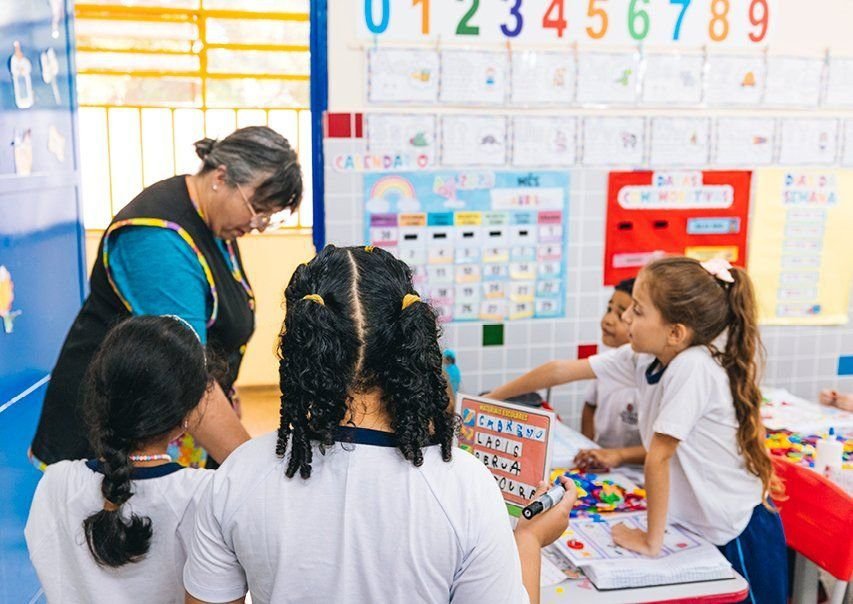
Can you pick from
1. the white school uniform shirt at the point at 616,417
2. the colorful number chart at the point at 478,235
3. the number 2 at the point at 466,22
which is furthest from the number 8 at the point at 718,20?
the white school uniform shirt at the point at 616,417

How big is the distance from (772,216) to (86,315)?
2.52 meters

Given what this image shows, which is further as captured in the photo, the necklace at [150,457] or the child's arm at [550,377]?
the child's arm at [550,377]

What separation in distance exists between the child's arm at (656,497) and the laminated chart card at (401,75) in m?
1.51

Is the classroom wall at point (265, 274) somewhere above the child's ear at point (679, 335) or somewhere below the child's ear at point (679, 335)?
below

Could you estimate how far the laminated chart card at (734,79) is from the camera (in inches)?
115

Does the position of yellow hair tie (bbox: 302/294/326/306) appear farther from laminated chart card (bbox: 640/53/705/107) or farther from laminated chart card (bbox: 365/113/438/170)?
laminated chart card (bbox: 640/53/705/107)

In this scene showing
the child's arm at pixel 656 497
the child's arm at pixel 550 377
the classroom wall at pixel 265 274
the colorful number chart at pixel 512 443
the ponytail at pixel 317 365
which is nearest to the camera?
the ponytail at pixel 317 365

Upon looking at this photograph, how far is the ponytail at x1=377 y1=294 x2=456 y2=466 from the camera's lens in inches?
38.4

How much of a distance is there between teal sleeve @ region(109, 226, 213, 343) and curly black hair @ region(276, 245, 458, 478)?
73 centimetres

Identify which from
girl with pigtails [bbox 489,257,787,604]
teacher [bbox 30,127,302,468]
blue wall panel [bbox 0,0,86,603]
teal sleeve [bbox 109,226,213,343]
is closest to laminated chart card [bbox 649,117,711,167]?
girl with pigtails [bbox 489,257,787,604]

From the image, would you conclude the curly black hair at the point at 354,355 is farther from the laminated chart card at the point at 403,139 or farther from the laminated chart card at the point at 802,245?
the laminated chart card at the point at 802,245

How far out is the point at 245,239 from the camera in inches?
207

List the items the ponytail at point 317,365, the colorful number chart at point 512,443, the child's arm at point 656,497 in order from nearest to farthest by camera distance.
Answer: the ponytail at point 317,365, the colorful number chart at point 512,443, the child's arm at point 656,497

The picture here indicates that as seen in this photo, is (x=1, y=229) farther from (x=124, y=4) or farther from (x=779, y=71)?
(x=124, y=4)
